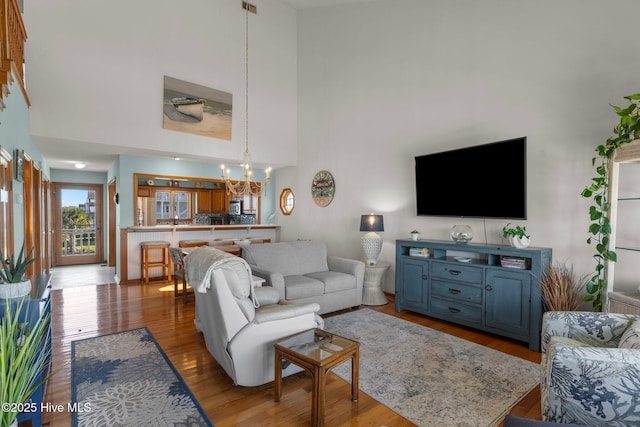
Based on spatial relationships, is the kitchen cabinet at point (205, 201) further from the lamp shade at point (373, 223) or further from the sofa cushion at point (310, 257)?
the lamp shade at point (373, 223)

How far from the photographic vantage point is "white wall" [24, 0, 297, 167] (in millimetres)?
4621

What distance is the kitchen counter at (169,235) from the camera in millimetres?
6207

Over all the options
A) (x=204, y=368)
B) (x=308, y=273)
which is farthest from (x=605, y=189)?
(x=204, y=368)

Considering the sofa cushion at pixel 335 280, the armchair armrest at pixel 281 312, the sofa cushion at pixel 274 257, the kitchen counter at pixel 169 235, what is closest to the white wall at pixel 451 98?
the sofa cushion at pixel 335 280

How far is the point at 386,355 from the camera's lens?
312cm

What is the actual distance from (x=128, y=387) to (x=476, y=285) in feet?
11.5

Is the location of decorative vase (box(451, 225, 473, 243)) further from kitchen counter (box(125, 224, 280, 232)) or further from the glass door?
the glass door

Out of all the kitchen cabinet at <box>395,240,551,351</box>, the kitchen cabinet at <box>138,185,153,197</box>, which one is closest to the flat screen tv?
the kitchen cabinet at <box>395,240,551,351</box>

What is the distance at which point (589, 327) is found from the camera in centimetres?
207

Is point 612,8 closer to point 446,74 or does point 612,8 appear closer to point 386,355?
point 446,74

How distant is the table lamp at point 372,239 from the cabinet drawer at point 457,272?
1.05 meters

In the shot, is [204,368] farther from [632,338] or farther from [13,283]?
[632,338]

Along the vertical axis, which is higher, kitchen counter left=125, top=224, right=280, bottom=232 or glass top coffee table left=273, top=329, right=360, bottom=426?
kitchen counter left=125, top=224, right=280, bottom=232

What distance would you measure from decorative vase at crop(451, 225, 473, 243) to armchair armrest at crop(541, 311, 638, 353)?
1.88 m
